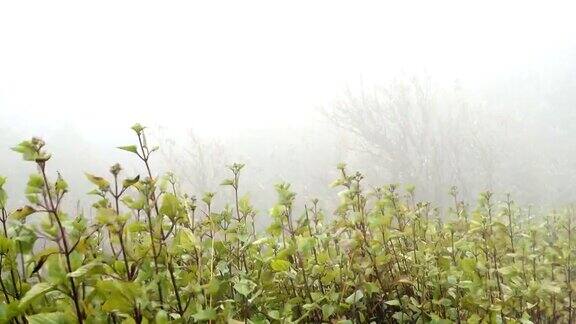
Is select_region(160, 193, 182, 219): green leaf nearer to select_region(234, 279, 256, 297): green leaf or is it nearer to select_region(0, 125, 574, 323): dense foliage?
select_region(0, 125, 574, 323): dense foliage

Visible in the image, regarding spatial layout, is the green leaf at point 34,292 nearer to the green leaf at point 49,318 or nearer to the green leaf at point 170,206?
the green leaf at point 49,318

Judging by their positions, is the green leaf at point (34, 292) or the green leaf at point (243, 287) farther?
the green leaf at point (243, 287)

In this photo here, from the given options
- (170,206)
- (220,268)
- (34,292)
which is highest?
(170,206)

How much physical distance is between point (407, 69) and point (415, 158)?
12.2 meters

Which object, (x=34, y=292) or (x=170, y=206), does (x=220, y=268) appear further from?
(x=34, y=292)

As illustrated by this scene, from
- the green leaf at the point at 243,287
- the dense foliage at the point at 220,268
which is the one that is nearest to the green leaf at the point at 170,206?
the dense foliage at the point at 220,268

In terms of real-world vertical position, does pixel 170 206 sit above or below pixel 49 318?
above

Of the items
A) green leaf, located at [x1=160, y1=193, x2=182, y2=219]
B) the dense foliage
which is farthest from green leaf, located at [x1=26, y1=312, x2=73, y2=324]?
green leaf, located at [x1=160, y1=193, x2=182, y2=219]

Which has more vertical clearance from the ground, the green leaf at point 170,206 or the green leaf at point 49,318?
the green leaf at point 170,206

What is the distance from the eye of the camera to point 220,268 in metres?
1.33

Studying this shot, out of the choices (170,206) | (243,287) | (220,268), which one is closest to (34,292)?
(170,206)

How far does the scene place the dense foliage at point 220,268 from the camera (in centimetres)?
Result: 92

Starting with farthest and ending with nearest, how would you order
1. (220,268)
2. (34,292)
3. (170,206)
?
(220,268) < (170,206) < (34,292)

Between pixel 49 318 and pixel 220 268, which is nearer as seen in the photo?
pixel 49 318
